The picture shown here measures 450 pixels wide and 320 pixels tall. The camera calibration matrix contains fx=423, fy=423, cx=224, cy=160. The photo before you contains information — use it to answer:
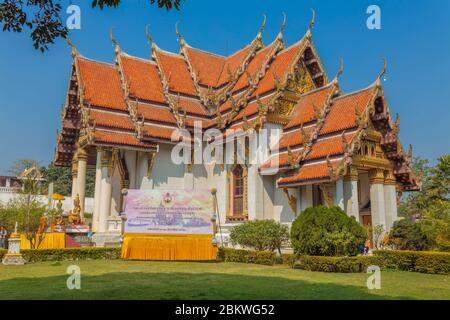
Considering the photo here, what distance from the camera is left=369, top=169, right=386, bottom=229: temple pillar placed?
1900 cm

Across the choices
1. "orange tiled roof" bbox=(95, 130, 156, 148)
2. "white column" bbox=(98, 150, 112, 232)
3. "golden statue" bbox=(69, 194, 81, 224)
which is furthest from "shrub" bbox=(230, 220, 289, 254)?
"golden statue" bbox=(69, 194, 81, 224)

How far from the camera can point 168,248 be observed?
16.5 m

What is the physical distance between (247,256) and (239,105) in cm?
988

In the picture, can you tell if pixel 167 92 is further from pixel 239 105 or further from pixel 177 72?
pixel 239 105

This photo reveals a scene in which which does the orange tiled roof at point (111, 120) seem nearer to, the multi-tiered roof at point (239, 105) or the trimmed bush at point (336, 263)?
the multi-tiered roof at point (239, 105)

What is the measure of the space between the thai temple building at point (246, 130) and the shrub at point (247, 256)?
3.55 meters

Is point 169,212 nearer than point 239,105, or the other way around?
point 169,212

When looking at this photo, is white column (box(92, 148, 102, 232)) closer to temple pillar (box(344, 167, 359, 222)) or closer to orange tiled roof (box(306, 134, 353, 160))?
orange tiled roof (box(306, 134, 353, 160))

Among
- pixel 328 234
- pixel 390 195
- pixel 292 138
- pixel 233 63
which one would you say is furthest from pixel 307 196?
pixel 233 63

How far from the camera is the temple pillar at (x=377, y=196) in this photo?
1900 cm

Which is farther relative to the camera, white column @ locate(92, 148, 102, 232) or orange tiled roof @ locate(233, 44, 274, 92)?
orange tiled roof @ locate(233, 44, 274, 92)

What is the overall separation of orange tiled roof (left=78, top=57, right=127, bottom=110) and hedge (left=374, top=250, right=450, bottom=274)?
15.6 meters

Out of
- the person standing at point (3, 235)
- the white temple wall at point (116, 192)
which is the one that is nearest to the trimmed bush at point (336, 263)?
the white temple wall at point (116, 192)
